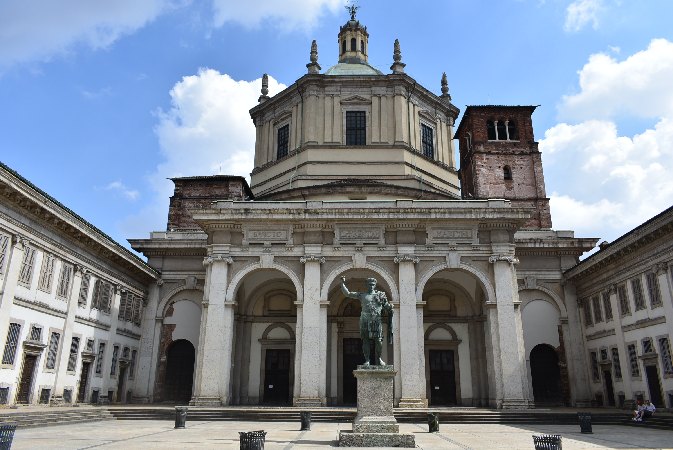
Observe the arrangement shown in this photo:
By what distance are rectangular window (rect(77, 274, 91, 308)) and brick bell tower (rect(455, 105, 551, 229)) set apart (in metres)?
24.3

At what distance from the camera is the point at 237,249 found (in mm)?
25703

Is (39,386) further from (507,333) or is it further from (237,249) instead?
(507,333)

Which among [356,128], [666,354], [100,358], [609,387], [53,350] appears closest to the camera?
[53,350]

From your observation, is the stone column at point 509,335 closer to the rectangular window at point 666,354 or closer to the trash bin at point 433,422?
the rectangular window at point 666,354

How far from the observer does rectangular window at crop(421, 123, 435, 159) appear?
1345 inches

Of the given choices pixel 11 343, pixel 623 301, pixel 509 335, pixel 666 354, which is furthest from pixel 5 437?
pixel 623 301

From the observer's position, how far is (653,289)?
22.7 m

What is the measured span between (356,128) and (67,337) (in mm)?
19510

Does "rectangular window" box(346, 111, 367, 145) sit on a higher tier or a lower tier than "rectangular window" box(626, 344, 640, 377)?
higher

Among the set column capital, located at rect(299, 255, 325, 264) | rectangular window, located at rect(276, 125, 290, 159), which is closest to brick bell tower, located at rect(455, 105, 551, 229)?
rectangular window, located at rect(276, 125, 290, 159)

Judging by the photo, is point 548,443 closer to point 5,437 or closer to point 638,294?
point 5,437

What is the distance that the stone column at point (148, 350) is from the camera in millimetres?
28688

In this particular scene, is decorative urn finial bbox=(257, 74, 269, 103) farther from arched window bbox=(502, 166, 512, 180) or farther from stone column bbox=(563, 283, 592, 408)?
stone column bbox=(563, 283, 592, 408)

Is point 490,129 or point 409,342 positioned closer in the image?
point 409,342
